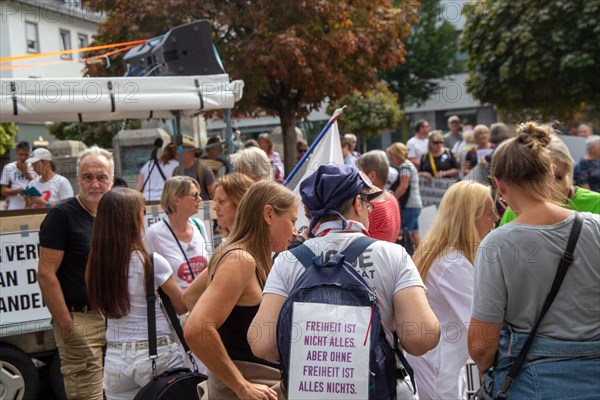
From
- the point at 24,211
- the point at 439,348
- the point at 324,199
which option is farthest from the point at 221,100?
the point at 324,199

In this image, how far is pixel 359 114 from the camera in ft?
94.2

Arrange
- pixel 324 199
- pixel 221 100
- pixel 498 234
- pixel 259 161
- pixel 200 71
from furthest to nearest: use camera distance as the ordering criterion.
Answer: pixel 200 71, pixel 221 100, pixel 259 161, pixel 498 234, pixel 324 199

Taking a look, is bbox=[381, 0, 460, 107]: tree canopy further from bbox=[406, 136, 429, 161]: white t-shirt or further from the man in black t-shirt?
the man in black t-shirt

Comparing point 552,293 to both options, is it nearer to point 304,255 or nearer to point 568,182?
point 304,255

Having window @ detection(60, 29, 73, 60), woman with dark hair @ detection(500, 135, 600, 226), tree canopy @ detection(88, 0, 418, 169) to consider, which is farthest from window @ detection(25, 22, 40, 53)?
woman with dark hair @ detection(500, 135, 600, 226)

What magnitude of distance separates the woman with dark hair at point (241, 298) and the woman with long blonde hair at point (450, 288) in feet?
3.31

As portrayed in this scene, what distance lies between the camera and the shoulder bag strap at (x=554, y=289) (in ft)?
8.74

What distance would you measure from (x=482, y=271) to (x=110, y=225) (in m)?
1.98

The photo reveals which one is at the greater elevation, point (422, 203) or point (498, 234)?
point (498, 234)

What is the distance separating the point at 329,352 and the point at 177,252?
96.8 inches

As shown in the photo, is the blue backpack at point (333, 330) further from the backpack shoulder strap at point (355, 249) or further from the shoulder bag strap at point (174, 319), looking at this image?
the shoulder bag strap at point (174, 319)

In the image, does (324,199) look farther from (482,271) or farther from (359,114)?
(359,114)

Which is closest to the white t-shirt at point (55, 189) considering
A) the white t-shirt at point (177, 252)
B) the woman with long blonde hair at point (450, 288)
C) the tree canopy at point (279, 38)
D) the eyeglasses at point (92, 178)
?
the white t-shirt at point (177, 252)

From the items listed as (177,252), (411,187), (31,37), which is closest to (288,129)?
(411,187)
